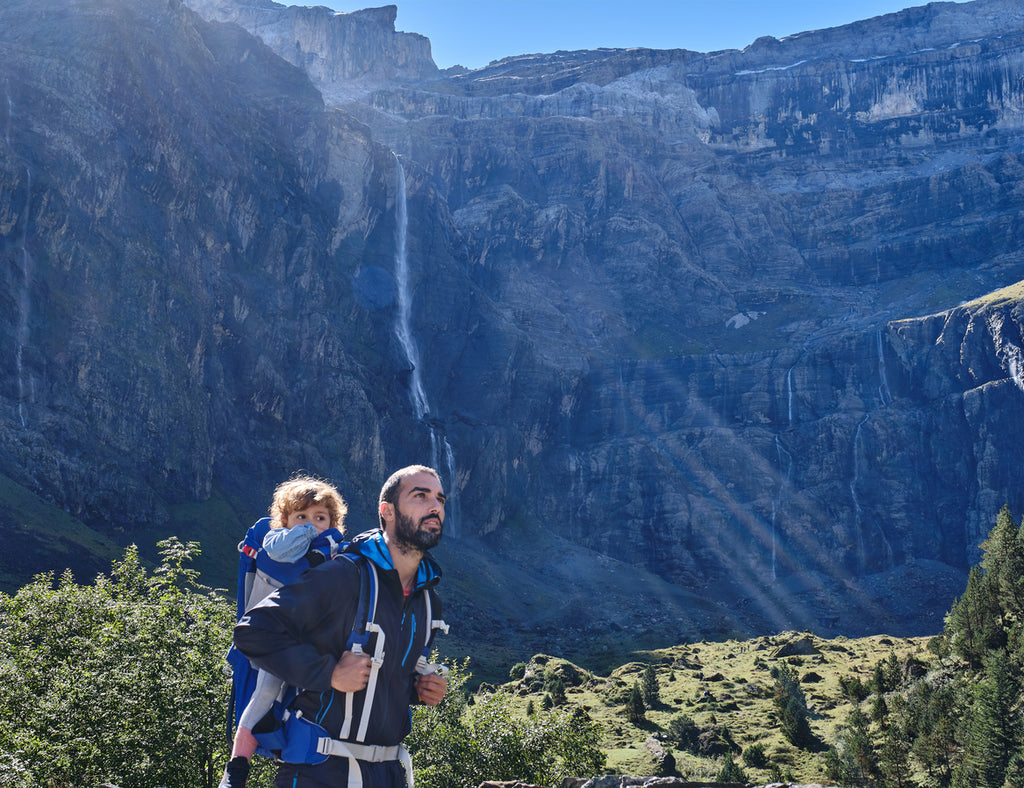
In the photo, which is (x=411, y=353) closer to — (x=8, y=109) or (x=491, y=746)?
(x=8, y=109)

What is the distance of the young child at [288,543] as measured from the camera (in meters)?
A: 5.95

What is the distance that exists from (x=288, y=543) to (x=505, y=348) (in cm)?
14390

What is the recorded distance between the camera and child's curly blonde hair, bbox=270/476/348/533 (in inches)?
293

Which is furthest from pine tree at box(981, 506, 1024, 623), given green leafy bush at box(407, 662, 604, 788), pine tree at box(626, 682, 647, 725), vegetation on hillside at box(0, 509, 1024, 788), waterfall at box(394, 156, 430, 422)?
waterfall at box(394, 156, 430, 422)

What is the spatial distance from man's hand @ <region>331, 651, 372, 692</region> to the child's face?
6.03ft

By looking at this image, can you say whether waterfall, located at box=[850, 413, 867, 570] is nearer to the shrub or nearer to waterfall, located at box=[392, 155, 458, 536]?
waterfall, located at box=[392, 155, 458, 536]

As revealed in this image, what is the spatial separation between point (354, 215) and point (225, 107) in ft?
90.1

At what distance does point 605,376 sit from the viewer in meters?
157

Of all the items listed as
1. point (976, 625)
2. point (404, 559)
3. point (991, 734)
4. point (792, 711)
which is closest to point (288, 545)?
point (404, 559)

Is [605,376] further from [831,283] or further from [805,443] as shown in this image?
[831,283]

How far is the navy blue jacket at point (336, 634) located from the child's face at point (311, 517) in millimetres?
1030

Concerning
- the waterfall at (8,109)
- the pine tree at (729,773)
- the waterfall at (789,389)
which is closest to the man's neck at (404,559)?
the pine tree at (729,773)

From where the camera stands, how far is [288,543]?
21.9ft

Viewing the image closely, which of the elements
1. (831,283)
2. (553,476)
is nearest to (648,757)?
(553,476)
